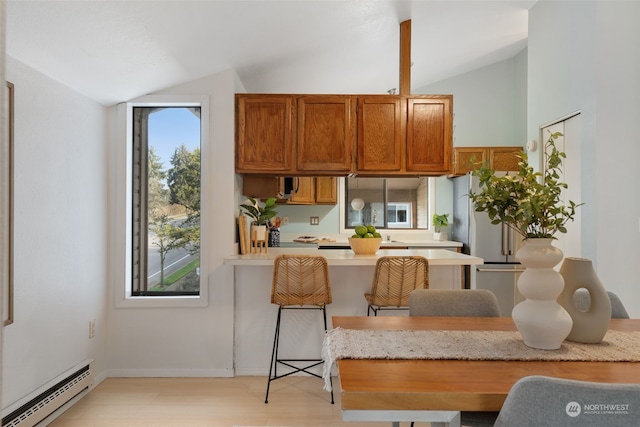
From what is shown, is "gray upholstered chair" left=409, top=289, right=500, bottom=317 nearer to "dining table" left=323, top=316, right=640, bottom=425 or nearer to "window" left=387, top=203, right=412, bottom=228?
"dining table" left=323, top=316, right=640, bottom=425

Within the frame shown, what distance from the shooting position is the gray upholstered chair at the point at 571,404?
32.8 inches

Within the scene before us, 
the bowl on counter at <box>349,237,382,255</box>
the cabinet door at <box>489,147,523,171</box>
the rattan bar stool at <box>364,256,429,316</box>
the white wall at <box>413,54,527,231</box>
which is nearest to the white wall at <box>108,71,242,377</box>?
the bowl on counter at <box>349,237,382,255</box>

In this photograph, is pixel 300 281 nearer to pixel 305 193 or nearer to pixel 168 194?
pixel 168 194

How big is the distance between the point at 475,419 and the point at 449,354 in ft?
1.13

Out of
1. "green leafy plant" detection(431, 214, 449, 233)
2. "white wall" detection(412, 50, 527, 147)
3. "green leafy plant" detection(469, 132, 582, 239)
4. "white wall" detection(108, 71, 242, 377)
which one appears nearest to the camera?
"green leafy plant" detection(469, 132, 582, 239)

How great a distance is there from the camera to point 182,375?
9.86 feet

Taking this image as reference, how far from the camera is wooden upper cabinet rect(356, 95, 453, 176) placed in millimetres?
3162

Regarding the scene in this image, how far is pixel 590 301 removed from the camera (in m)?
1.27

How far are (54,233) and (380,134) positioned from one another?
2.41 metres

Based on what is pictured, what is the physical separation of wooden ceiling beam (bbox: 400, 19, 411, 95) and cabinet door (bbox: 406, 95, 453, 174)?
0.19 m

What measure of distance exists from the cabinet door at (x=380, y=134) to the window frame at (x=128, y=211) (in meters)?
1.26

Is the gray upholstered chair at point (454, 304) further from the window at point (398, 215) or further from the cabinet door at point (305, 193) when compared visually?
the window at point (398, 215)

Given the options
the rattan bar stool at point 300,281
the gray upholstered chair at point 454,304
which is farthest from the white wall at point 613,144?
the rattan bar stool at point 300,281

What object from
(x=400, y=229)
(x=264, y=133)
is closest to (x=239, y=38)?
(x=264, y=133)
